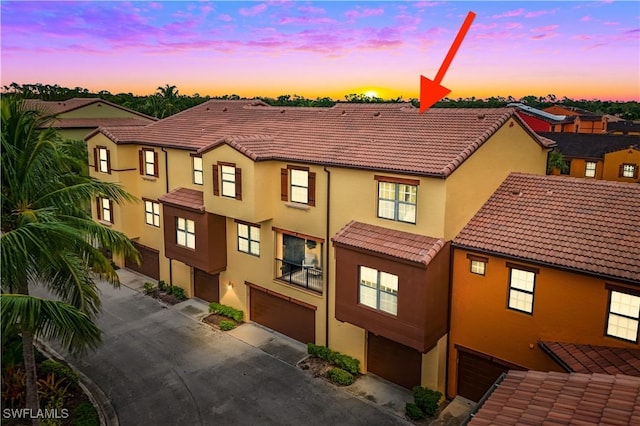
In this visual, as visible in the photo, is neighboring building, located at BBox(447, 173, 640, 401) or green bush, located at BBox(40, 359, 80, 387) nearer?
neighboring building, located at BBox(447, 173, 640, 401)

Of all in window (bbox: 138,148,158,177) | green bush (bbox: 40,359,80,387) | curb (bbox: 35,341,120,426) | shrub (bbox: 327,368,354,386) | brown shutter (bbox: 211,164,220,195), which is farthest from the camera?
window (bbox: 138,148,158,177)

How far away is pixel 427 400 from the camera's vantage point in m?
17.5

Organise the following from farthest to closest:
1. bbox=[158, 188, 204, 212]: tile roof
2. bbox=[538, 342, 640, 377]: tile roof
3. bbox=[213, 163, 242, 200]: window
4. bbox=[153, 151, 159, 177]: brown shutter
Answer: bbox=[153, 151, 159, 177]: brown shutter < bbox=[158, 188, 204, 212]: tile roof < bbox=[213, 163, 242, 200]: window < bbox=[538, 342, 640, 377]: tile roof

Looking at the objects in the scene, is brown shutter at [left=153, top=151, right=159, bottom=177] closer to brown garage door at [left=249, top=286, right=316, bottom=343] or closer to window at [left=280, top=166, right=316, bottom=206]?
brown garage door at [left=249, top=286, right=316, bottom=343]

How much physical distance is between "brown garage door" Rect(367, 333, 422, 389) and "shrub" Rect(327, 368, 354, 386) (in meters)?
1.15

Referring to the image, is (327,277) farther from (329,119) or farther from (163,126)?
(163,126)

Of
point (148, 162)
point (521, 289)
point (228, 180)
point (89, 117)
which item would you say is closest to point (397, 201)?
point (521, 289)

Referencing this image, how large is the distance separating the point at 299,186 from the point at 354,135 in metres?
3.26

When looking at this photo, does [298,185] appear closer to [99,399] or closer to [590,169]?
[99,399]

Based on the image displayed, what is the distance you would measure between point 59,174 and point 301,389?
11499 millimetres

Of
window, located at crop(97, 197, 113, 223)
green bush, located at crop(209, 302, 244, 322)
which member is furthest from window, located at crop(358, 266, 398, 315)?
window, located at crop(97, 197, 113, 223)

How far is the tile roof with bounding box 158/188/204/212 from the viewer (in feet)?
81.3

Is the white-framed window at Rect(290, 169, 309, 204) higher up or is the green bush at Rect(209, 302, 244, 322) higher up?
the white-framed window at Rect(290, 169, 309, 204)

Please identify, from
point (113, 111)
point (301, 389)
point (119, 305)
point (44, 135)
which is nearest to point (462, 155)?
point (301, 389)
